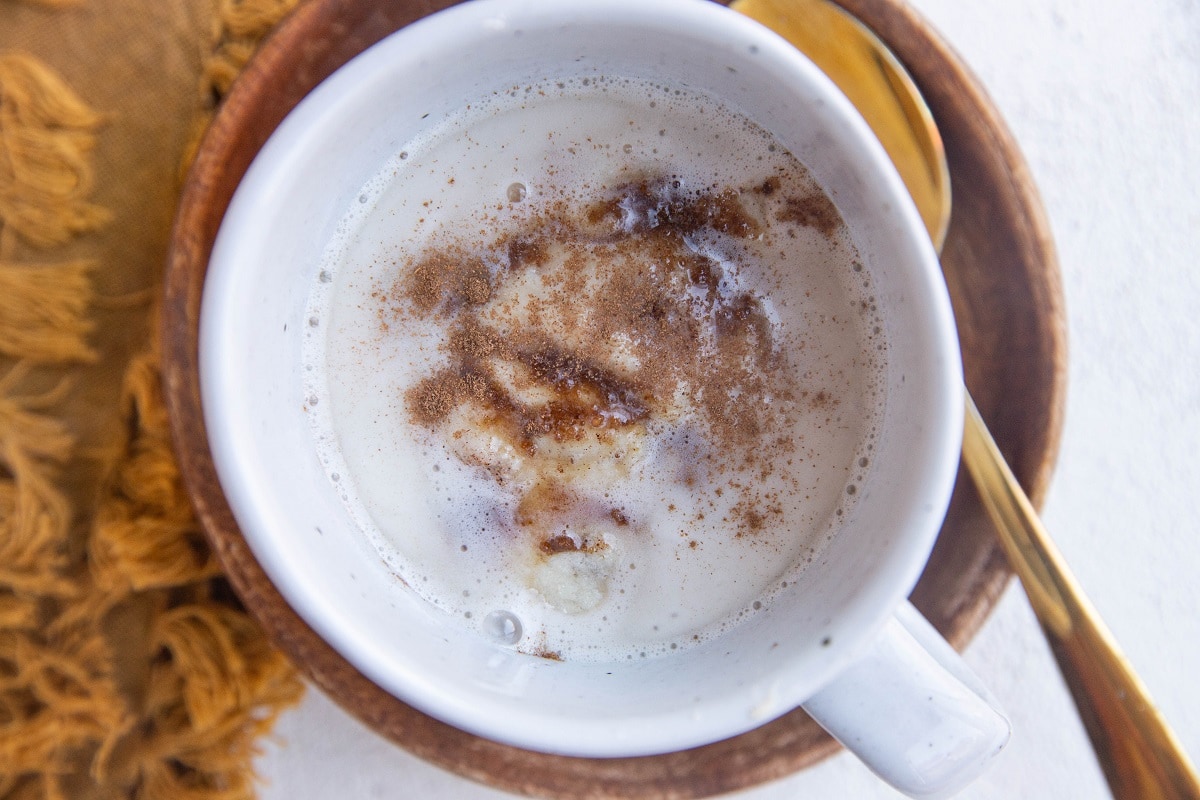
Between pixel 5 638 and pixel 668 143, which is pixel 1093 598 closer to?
pixel 668 143

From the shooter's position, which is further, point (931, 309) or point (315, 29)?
point (315, 29)

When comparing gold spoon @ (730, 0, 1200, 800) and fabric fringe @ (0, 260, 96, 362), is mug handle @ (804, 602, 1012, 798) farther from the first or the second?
fabric fringe @ (0, 260, 96, 362)

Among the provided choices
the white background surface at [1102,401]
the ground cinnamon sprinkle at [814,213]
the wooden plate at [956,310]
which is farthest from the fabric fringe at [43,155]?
the ground cinnamon sprinkle at [814,213]

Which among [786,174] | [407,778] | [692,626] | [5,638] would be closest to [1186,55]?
[786,174]

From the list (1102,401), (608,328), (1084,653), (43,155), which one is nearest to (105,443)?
(43,155)

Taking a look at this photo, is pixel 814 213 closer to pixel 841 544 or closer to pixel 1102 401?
pixel 841 544

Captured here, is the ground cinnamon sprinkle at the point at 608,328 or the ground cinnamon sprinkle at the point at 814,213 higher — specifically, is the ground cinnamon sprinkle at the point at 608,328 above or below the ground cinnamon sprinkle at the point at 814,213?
below

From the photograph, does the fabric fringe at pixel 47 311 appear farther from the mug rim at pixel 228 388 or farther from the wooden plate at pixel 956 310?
the mug rim at pixel 228 388
